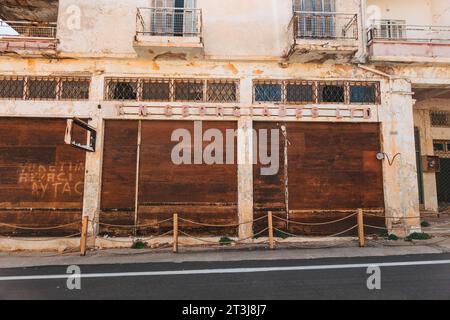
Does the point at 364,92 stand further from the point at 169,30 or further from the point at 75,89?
the point at 75,89

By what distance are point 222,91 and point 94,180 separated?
16.8ft

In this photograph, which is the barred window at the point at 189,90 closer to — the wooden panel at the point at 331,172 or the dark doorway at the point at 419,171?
the wooden panel at the point at 331,172

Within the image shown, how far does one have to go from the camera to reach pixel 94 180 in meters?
9.91

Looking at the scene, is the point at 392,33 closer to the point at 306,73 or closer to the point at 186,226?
the point at 306,73

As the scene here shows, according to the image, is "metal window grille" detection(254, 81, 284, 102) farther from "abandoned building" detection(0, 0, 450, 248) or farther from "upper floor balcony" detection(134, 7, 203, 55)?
"upper floor balcony" detection(134, 7, 203, 55)

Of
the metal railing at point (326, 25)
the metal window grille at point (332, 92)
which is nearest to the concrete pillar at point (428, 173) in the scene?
the metal window grille at point (332, 92)

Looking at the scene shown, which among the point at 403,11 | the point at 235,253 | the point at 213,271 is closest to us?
the point at 213,271

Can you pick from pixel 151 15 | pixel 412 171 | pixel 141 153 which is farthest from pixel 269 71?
pixel 412 171

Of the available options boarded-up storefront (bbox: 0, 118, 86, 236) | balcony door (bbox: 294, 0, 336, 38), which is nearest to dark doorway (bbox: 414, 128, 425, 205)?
balcony door (bbox: 294, 0, 336, 38)

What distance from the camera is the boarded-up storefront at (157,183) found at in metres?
10.0

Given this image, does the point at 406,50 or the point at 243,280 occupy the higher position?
the point at 406,50

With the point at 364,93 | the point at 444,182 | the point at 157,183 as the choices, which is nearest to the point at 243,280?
the point at 157,183

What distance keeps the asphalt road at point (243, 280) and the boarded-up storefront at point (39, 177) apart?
2668mm

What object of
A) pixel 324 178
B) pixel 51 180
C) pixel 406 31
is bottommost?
pixel 51 180
